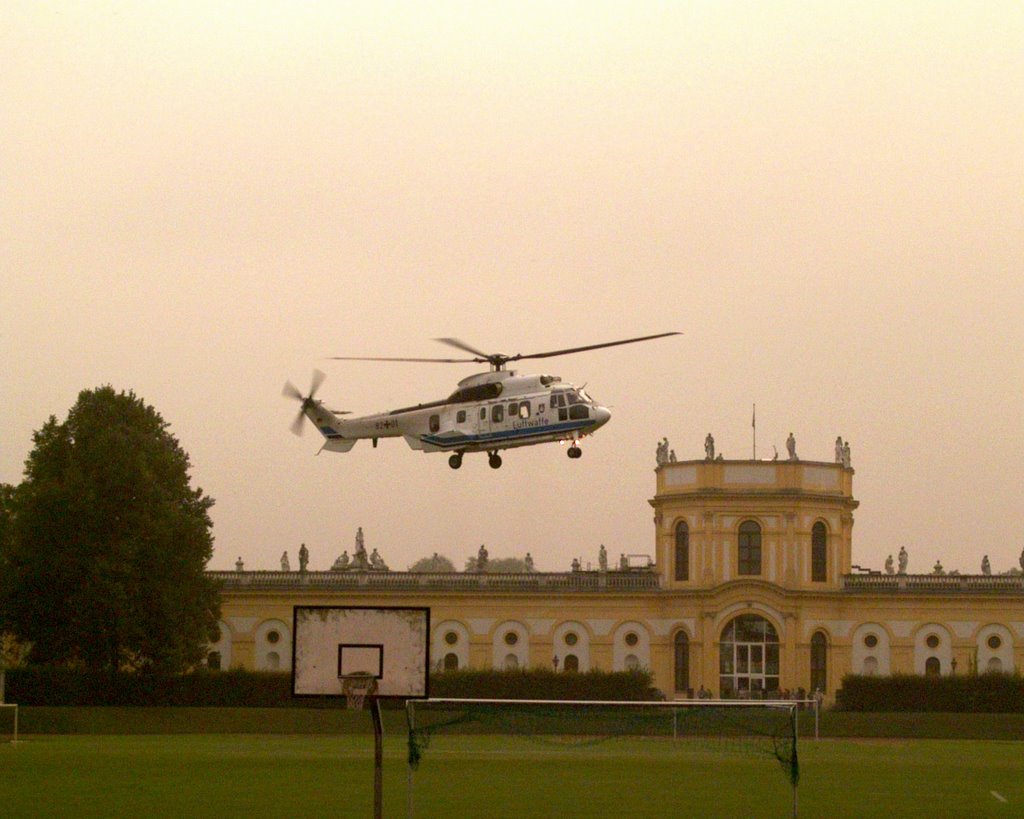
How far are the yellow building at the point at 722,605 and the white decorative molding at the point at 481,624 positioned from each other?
47mm

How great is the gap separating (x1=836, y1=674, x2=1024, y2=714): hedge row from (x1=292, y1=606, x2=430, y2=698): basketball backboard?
57.1 meters

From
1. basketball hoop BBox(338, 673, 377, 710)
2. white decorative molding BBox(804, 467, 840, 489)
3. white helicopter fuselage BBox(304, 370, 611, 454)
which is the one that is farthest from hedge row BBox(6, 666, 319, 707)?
basketball hoop BBox(338, 673, 377, 710)

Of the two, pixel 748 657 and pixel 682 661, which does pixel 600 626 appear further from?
pixel 748 657

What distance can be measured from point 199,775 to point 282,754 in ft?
33.7

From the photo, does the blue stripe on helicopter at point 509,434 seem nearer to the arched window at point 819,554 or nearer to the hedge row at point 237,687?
the hedge row at point 237,687

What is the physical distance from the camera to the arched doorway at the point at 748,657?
314 ft

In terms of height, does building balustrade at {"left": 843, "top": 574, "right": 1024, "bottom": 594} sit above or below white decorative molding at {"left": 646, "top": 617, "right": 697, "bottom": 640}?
above

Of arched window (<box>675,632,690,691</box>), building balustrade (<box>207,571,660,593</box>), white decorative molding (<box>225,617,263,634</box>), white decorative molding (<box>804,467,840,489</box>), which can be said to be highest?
white decorative molding (<box>804,467,840,489</box>)

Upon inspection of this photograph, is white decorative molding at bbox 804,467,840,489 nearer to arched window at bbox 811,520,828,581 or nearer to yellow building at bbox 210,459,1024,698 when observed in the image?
yellow building at bbox 210,459,1024,698

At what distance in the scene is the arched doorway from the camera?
95562mm

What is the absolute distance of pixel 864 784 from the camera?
42875mm

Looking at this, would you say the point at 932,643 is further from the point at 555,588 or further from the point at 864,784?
the point at 864,784

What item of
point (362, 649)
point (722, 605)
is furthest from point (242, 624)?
point (362, 649)

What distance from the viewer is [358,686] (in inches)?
1196
